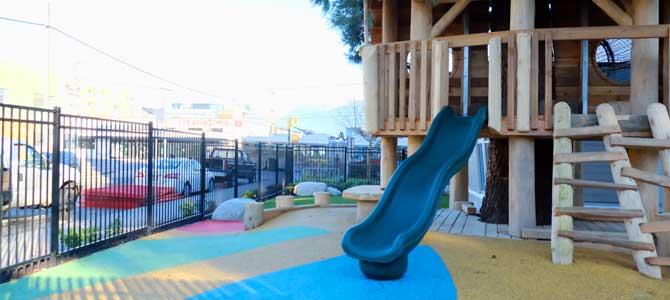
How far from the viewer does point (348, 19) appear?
12.9m

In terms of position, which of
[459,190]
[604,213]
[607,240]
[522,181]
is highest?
[522,181]

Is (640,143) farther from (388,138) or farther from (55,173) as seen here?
(55,173)

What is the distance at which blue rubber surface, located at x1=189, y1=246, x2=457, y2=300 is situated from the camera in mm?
4691

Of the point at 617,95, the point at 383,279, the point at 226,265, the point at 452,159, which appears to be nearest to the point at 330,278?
the point at 383,279

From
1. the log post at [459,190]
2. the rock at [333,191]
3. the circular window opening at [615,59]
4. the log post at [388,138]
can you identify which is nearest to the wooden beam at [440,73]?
the log post at [388,138]

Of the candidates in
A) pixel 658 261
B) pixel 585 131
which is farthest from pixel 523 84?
pixel 658 261

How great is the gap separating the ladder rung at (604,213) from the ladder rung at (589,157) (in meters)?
0.59

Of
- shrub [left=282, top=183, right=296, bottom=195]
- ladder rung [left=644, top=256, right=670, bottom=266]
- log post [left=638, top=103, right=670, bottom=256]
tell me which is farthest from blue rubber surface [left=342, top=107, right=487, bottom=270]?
shrub [left=282, top=183, right=296, bottom=195]

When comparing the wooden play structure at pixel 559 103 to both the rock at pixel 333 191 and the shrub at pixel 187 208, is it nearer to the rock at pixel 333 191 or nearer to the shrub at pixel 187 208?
the shrub at pixel 187 208

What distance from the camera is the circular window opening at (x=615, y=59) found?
10262 millimetres

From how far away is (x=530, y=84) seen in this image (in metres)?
6.60

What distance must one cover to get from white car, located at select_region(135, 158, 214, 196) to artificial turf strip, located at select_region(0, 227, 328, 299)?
1.46 m

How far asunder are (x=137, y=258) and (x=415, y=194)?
3.98 m

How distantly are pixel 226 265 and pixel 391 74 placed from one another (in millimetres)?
3886
